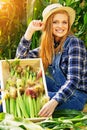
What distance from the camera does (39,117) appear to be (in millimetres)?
3021

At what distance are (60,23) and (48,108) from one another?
70 cm

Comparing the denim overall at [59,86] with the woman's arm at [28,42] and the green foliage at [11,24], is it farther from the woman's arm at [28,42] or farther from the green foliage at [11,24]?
the green foliage at [11,24]

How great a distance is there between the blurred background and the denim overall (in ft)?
3.31

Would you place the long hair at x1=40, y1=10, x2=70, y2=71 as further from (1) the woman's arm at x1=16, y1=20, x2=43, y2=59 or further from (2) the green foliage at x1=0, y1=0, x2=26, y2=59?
(2) the green foliage at x1=0, y1=0, x2=26, y2=59

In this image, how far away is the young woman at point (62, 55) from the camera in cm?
333

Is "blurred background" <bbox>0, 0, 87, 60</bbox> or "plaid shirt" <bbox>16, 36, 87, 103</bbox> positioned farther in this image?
"blurred background" <bbox>0, 0, 87, 60</bbox>

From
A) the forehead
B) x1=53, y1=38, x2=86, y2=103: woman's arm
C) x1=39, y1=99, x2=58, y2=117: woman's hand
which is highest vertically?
the forehead

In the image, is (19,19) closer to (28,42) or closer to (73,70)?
(28,42)

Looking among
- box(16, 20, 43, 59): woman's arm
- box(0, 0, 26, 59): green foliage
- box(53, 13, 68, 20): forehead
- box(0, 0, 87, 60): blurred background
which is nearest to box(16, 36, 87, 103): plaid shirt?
box(53, 13, 68, 20): forehead

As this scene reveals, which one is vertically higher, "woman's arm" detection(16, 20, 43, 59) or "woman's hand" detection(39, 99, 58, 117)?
"woman's arm" detection(16, 20, 43, 59)

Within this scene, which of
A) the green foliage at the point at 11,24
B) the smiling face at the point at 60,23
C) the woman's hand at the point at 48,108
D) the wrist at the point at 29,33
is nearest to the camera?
the woman's hand at the point at 48,108

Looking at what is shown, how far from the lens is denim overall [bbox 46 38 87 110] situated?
11.1ft

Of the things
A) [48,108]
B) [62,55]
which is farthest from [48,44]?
[48,108]

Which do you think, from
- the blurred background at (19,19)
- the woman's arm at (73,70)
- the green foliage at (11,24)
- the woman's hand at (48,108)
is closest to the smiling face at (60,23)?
the woman's arm at (73,70)
